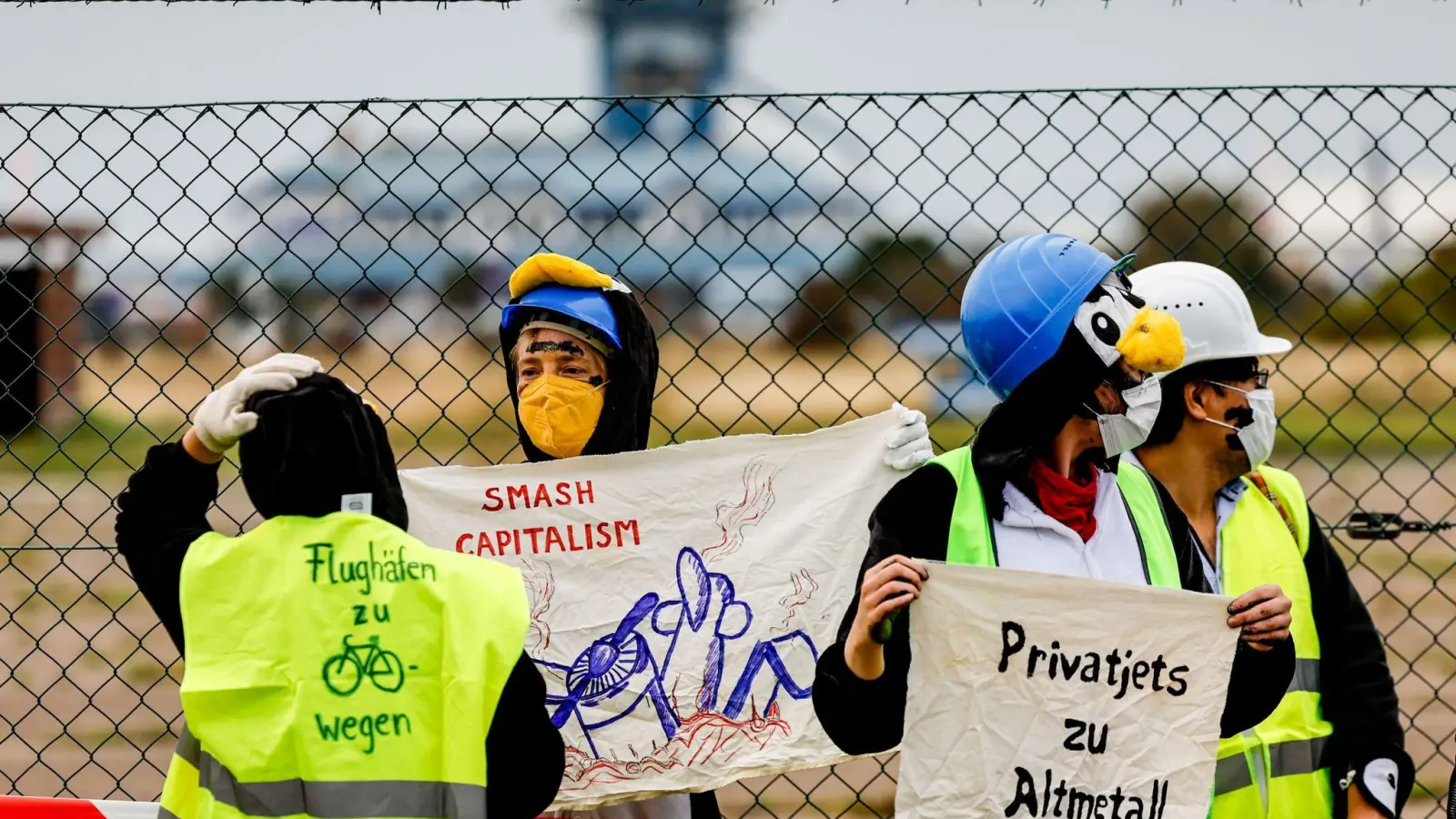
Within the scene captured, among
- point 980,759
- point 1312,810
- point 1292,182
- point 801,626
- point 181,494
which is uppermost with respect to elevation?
point 1292,182

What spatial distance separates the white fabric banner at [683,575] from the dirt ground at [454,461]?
0.21 m

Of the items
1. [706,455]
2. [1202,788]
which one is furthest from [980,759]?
[706,455]

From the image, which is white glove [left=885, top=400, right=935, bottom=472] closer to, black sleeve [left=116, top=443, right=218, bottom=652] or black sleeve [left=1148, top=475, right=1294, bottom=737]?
black sleeve [left=1148, top=475, right=1294, bottom=737]

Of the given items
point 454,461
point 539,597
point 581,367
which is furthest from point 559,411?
point 454,461

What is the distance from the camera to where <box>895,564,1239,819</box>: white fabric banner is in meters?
2.52

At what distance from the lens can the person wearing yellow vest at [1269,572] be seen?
3.00 metres

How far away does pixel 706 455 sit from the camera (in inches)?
133

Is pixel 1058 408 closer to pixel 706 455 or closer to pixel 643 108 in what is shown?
pixel 706 455

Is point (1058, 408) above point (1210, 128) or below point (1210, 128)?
below

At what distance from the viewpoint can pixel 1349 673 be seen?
3016 millimetres

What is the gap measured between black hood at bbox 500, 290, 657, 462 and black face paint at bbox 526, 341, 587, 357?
79 millimetres

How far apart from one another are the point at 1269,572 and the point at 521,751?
5.42 feet

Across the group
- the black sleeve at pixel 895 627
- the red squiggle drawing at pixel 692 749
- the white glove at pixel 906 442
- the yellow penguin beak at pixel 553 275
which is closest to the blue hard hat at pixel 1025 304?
the black sleeve at pixel 895 627

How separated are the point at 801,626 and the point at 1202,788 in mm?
1022
